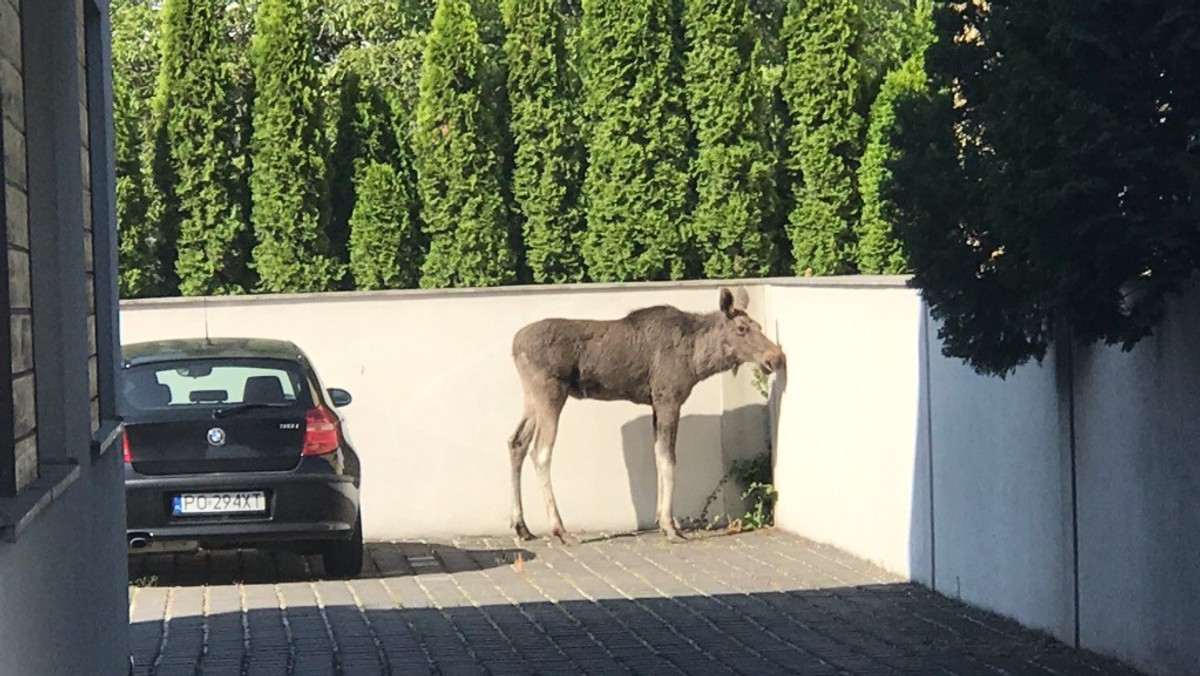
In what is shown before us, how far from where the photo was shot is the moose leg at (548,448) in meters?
16.5

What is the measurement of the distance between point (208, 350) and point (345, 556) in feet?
5.87

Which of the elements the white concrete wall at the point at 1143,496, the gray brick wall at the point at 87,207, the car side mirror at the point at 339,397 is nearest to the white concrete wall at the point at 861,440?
the white concrete wall at the point at 1143,496

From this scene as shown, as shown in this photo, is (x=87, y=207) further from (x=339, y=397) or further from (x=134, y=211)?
(x=134, y=211)

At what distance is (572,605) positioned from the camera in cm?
1233

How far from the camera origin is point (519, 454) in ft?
54.8

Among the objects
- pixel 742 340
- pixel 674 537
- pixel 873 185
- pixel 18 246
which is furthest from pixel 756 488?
pixel 18 246

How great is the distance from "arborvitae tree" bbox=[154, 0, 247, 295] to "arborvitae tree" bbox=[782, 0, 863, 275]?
537 centimetres

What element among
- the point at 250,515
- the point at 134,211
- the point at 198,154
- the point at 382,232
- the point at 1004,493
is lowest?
the point at 250,515

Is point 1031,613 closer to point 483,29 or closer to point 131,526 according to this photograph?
point 131,526

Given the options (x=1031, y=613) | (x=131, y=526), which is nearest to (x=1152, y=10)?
(x=1031, y=613)

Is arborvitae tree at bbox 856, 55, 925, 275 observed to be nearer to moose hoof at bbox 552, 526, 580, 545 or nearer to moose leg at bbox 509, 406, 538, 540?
moose leg at bbox 509, 406, 538, 540

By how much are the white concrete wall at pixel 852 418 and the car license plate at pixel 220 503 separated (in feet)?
14.0

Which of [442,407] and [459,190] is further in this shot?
[459,190]

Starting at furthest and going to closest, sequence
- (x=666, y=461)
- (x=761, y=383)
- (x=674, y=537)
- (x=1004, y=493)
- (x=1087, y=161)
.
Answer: (x=761, y=383) < (x=666, y=461) < (x=674, y=537) < (x=1004, y=493) < (x=1087, y=161)
